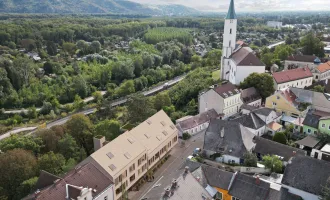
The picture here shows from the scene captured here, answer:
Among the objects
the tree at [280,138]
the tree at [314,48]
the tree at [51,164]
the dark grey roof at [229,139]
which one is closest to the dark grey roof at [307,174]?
the dark grey roof at [229,139]

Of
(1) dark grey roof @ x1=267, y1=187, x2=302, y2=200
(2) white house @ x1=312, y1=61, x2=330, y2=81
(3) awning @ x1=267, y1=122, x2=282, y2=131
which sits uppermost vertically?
(2) white house @ x1=312, y1=61, x2=330, y2=81

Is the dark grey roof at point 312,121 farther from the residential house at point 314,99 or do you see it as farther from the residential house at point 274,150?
the residential house at point 274,150

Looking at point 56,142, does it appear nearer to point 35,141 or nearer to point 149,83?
point 35,141

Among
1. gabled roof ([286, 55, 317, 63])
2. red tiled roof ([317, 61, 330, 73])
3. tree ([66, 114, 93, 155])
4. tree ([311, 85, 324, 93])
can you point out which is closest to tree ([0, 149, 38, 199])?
tree ([66, 114, 93, 155])

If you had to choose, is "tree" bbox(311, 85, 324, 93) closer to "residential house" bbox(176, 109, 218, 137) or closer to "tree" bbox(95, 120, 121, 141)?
"residential house" bbox(176, 109, 218, 137)

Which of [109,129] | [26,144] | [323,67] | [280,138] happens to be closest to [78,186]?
[109,129]

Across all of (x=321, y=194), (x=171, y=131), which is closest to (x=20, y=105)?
(x=171, y=131)

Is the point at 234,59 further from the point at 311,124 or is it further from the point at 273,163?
the point at 273,163
